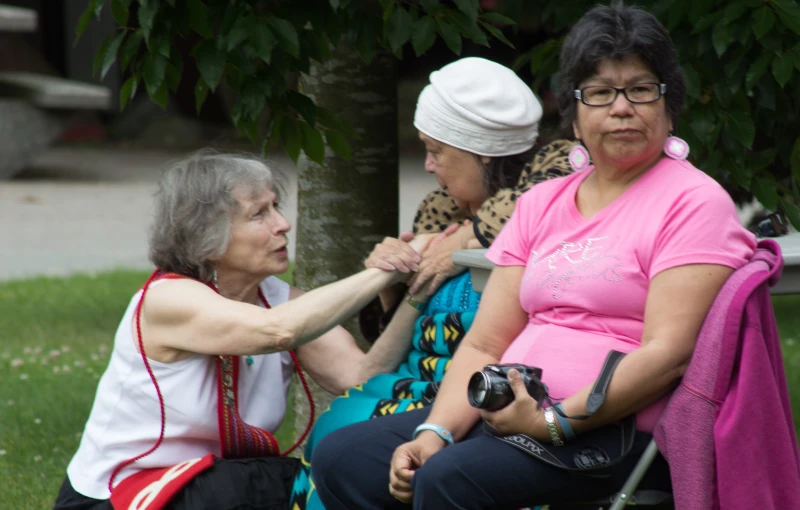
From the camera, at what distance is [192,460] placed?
314cm


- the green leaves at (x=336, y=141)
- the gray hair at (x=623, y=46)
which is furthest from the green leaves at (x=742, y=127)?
the green leaves at (x=336, y=141)

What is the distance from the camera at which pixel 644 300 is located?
2.64 meters

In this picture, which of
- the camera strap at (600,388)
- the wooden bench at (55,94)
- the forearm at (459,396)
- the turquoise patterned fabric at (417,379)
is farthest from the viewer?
the wooden bench at (55,94)

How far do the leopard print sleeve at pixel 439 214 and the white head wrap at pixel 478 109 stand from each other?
35 centimetres

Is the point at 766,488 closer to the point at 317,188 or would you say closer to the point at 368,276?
the point at 368,276

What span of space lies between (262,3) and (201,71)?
300 millimetres

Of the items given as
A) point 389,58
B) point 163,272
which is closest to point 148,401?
point 163,272

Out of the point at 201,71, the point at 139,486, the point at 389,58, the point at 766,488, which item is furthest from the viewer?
the point at 389,58

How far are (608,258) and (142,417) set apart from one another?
4.46 feet

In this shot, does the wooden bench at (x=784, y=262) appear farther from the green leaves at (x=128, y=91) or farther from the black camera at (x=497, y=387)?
the green leaves at (x=128, y=91)

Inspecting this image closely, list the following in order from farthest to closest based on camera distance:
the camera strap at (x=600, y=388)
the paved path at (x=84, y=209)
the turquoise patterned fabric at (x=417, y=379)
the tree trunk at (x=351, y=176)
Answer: the paved path at (x=84, y=209)
the tree trunk at (x=351, y=176)
the turquoise patterned fabric at (x=417, y=379)
the camera strap at (x=600, y=388)

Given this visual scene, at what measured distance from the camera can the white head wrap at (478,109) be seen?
11.1 feet

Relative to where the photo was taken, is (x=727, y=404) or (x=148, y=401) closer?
(x=727, y=404)

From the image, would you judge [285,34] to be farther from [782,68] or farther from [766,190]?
[766,190]
